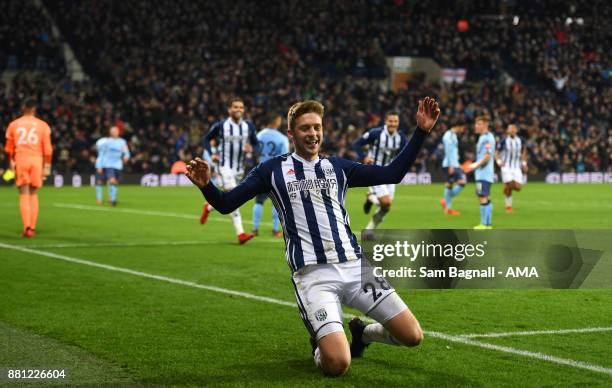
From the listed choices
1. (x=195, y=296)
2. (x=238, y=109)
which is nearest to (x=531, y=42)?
(x=238, y=109)

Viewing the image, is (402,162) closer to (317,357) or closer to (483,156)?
(317,357)

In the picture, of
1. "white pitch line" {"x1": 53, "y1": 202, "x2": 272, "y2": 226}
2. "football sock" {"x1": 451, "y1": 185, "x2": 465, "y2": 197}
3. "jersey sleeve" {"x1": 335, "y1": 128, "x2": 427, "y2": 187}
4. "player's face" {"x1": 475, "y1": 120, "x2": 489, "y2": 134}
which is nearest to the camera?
"jersey sleeve" {"x1": 335, "y1": 128, "x2": 427, "y2": 187}

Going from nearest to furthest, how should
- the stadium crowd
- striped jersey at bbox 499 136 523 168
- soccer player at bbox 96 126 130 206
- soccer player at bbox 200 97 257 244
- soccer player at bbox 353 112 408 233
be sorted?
1. soccer player at bbox 200 97 257 244
2. soccer player at bbox 353 112 408 233
3. striped jersey at bbox 499 136 523 168
4. soccer player at bbox 96 126 130 206
5. the stadium crowd

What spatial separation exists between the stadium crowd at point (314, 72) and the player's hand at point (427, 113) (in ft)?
98.1

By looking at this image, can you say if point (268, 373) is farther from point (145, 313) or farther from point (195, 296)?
point (195, 296)

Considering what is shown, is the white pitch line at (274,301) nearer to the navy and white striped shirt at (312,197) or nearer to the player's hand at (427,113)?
the navy and white striped shirt at (312,197)

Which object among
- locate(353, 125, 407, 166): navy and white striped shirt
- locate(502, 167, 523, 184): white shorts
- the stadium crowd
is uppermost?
the stadium crowd

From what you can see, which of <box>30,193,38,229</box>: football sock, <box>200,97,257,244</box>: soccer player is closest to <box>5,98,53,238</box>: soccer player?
<box>30,193,38,229</box>: football sock

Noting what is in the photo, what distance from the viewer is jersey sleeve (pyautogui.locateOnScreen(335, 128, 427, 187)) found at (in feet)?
20.0

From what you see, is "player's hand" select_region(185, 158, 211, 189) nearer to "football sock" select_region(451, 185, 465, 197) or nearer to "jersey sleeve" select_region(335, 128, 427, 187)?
"jersey sleeve" select_region(335, 128, 427, 187)

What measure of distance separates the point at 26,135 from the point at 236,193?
10.0 m


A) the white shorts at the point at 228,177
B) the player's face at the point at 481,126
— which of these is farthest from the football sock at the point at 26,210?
the player's face at the point at 481,126

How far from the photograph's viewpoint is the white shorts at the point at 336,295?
5.79m

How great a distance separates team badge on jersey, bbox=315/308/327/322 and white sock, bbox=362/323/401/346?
0.51 meters
